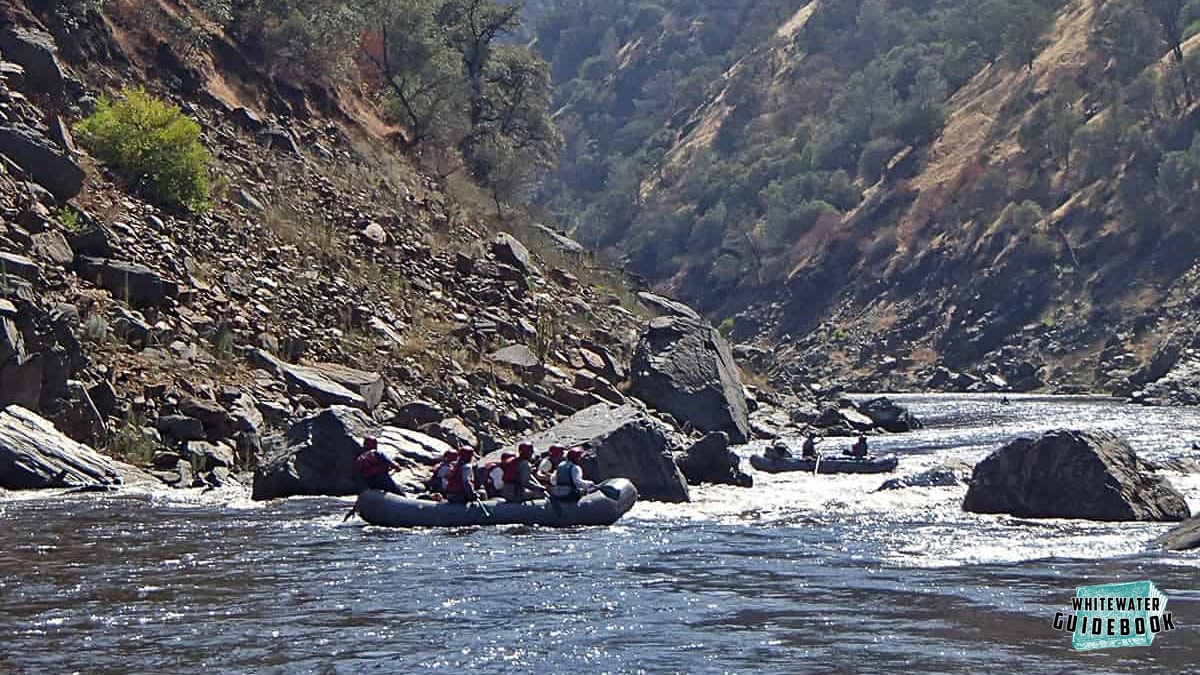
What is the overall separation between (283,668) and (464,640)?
217 centimetres

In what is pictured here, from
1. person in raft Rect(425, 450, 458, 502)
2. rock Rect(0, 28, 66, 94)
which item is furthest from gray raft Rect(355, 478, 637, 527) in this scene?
rock Rect(0, 28, 66, 94)

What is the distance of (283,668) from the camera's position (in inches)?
578

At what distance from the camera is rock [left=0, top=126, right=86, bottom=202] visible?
113 ft

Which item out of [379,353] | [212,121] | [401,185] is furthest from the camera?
[401,185]

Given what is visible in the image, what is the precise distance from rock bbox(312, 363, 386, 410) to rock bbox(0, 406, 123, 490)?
709cm

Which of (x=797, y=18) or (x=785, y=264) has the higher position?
(x=797, y=18)

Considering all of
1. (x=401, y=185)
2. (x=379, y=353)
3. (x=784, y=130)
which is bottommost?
(x=379, y=353)

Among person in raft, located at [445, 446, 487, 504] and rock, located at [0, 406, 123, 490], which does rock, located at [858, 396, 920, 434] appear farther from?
rock, located at [0, 406, 123, 490]

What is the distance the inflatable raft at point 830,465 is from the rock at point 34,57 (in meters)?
20.5

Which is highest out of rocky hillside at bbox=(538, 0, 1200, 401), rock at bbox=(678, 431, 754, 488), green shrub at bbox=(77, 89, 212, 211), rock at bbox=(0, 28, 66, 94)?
rocky hillside at bbox=(538, 0, 1200, 401)

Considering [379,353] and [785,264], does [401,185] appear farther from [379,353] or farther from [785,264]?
[785,264]

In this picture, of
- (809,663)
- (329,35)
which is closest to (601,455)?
(809,663)

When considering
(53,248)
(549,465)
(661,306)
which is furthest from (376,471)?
(661,306)

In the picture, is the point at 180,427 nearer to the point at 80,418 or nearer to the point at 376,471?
the point at 80,418
